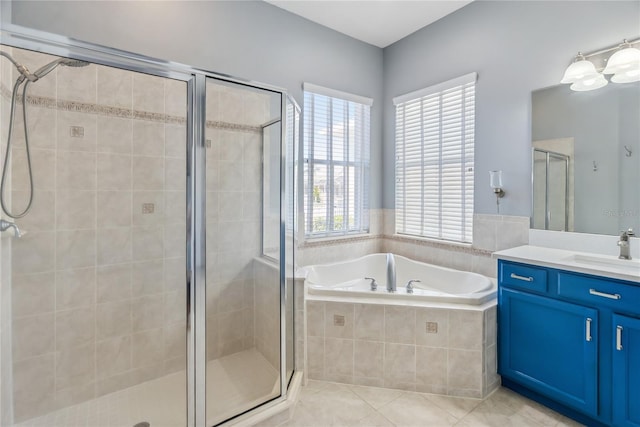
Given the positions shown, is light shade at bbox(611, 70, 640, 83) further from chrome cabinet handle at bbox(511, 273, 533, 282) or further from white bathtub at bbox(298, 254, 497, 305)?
white bathtub at bbox(298, 254, 497, 305)

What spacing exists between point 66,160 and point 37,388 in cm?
131

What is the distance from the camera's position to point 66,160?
183 cm

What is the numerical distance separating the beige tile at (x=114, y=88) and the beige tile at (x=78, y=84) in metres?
0.03

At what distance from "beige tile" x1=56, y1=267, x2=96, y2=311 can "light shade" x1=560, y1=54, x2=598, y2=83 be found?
11.1 ft

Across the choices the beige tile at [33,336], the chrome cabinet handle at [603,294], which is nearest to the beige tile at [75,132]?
the beige tile at [33,336]

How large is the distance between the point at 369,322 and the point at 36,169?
2205 mm

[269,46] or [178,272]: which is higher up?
[269,46]

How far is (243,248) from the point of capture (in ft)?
7.24

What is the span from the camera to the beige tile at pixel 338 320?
84.7 inches

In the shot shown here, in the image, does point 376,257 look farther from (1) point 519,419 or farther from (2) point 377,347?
(1) point 519,419

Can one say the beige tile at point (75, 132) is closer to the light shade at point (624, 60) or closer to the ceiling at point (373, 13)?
the ceiling at point (373, 13)

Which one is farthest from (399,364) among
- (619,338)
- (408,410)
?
(619,338)

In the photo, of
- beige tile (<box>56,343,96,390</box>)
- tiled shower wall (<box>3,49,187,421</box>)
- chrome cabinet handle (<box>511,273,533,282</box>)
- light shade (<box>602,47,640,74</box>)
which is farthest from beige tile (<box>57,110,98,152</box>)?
light shade (<box>602,47,640,74</box>)

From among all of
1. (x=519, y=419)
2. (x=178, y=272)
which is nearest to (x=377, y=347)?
(x=519, y=419)
